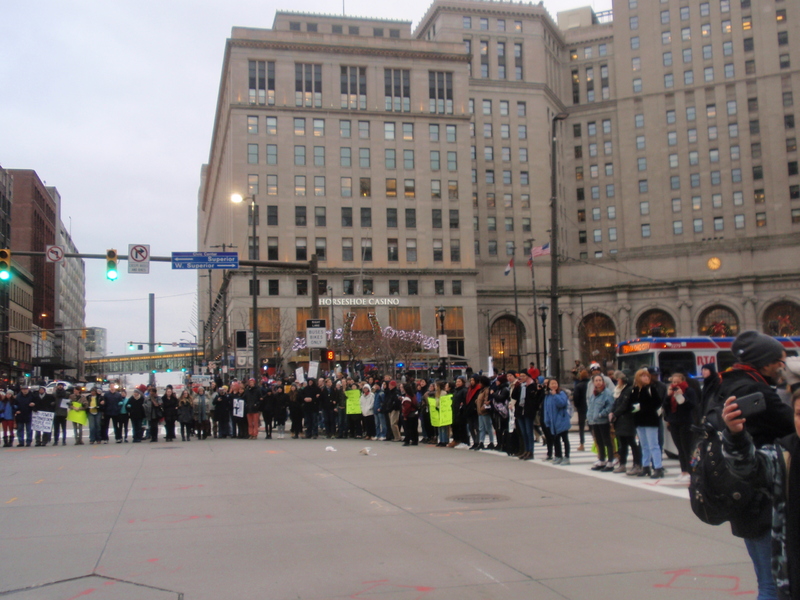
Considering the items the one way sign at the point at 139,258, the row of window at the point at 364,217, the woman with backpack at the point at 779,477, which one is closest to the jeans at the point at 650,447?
the woman with backpack at the point at 779,477

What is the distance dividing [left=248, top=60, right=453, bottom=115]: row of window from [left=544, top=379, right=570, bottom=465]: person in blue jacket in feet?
231

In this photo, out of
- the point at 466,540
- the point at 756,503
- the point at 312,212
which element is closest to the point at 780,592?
the point at 756,503

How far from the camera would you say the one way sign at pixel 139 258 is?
23438 millimetres

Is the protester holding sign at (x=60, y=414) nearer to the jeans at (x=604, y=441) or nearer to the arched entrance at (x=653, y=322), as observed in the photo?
the jeans at (x=604, y=441)

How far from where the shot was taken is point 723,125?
301 feet

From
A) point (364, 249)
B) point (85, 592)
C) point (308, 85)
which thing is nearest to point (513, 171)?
point (364, 249)

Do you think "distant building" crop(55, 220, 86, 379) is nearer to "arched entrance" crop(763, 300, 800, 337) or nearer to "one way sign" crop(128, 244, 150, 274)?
"arched entrance" crop(763, 300, 800, 337)

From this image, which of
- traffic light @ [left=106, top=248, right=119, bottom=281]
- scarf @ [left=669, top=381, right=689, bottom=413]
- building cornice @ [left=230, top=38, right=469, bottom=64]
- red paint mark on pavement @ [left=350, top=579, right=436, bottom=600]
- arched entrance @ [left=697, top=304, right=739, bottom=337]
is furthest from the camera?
building cornice @ [left=230, top=38, right=469, bottom=64]

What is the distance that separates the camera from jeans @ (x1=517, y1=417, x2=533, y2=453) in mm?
16516

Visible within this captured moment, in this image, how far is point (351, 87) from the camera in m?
83.8

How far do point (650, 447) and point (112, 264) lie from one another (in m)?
16.8

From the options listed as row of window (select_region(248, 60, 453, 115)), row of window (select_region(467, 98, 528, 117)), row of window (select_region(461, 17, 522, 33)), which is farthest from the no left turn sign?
row of window (select_region(461, 17, 522, 33))

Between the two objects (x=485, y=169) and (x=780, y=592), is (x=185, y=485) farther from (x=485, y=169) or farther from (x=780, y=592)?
(x=485, y=169)

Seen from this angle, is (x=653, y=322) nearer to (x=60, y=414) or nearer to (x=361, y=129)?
(x=361, y=129)
